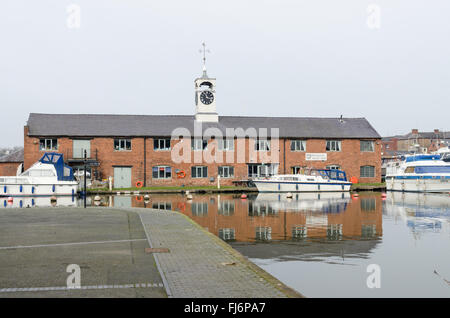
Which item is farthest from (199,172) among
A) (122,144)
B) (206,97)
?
(206,97)

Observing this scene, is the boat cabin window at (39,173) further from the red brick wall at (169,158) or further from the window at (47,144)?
the window at (47,144)

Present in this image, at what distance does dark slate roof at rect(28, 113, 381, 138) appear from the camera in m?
53.4

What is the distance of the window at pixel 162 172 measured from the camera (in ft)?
176

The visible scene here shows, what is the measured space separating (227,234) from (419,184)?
3558 cm

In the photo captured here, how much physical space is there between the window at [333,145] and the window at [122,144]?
22.5 metres

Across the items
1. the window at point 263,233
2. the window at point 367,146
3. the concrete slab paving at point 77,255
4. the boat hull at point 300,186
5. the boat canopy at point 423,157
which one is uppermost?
the window at point 367,146

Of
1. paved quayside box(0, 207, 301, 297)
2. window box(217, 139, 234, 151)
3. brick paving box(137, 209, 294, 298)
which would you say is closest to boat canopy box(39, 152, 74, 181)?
window box(217, 139, 234, 151)

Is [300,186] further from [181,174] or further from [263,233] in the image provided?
[263,233]

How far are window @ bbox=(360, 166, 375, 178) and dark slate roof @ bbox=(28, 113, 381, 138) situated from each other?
3.74m

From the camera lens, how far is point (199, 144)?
55156 millimetres

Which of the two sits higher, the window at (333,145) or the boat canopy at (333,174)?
the window at (333,145)

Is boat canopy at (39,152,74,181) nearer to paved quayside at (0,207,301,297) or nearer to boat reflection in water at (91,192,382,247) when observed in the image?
boat reflection in water at (91,192,382,247)

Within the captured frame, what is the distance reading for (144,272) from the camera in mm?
9969

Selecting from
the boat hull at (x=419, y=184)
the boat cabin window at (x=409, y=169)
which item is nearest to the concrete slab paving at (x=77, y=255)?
the boat hull at (x=419, y=184)
